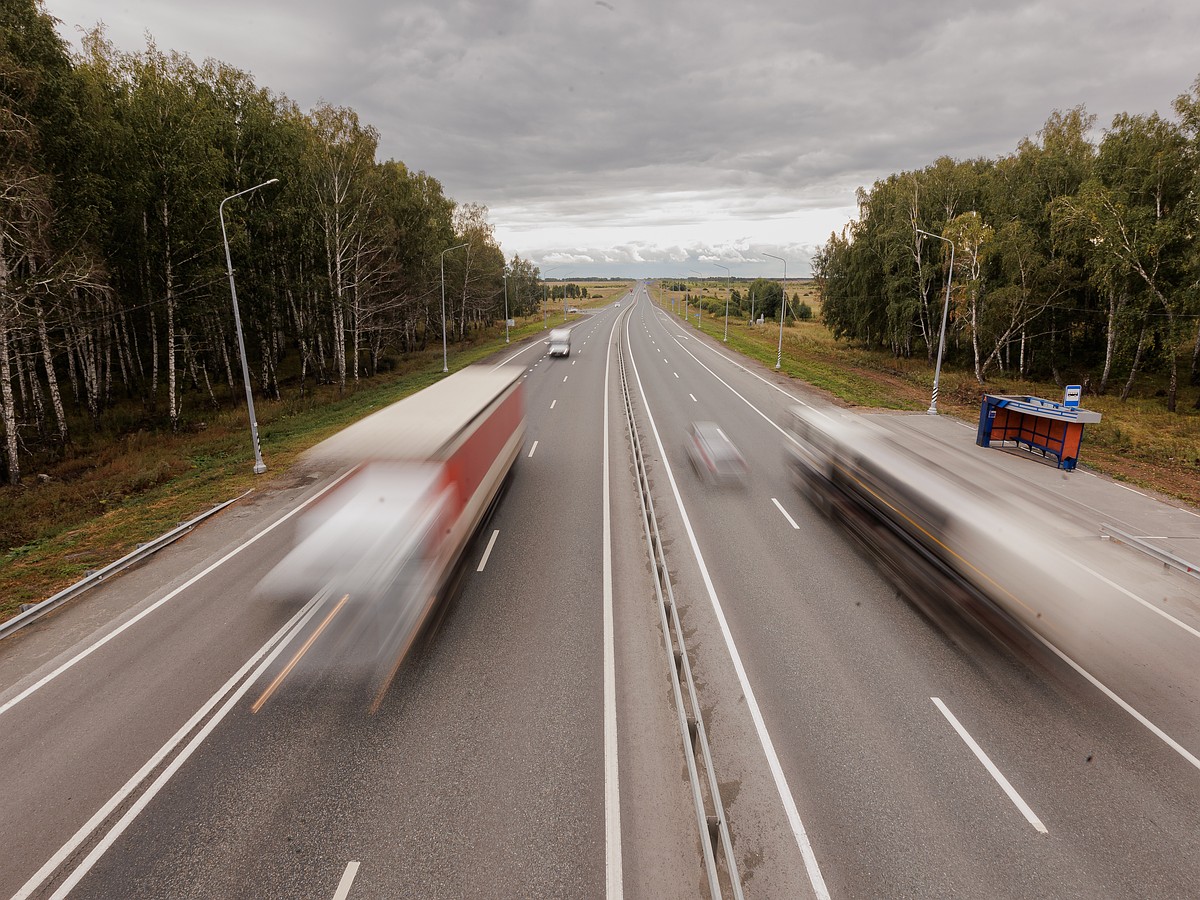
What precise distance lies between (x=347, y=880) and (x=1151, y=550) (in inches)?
679

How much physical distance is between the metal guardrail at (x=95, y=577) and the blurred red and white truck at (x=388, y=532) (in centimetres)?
385

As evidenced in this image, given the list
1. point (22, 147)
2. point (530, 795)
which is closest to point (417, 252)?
point (22, 147)

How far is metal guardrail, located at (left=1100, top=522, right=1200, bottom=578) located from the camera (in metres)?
11.8

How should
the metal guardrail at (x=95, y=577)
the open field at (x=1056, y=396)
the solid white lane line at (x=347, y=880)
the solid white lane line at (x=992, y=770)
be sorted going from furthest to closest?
the open field at (x=1056, y=396)
the metal guardrail at (x=95, y=577)
the solid white lane line at (x=992, y=770)
the solid white lane line at (x=347, y=880)

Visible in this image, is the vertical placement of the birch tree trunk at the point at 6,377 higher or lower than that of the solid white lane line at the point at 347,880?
higher

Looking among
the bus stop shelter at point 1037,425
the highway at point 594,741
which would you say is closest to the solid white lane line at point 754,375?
the bus stop shelter at point 1037,425

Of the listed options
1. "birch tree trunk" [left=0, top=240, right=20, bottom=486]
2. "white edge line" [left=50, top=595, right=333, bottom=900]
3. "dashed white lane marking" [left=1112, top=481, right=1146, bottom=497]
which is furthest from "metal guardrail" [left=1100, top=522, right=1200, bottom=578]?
"birch tree trunk" [left=0, top=240, right=20, bottom=486]

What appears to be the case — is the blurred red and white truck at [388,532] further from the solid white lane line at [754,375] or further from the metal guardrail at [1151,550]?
the solid white lane line at [754,375]

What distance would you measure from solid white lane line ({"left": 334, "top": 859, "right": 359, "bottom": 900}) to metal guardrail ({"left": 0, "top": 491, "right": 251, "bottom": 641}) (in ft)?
30.1

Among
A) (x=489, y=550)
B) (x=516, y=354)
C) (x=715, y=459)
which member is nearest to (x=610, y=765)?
(x=489, y=550)

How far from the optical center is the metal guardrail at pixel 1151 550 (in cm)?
1180

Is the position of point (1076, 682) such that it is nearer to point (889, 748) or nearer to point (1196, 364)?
point (889, 748)

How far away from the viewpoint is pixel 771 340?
6366 cm

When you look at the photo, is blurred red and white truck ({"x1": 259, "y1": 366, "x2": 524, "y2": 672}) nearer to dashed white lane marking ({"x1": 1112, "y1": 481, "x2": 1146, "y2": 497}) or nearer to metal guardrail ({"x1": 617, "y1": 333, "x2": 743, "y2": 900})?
metal guardrail ({"x1": 617, "y1": 333, "x2": 743, "y2": 900})
